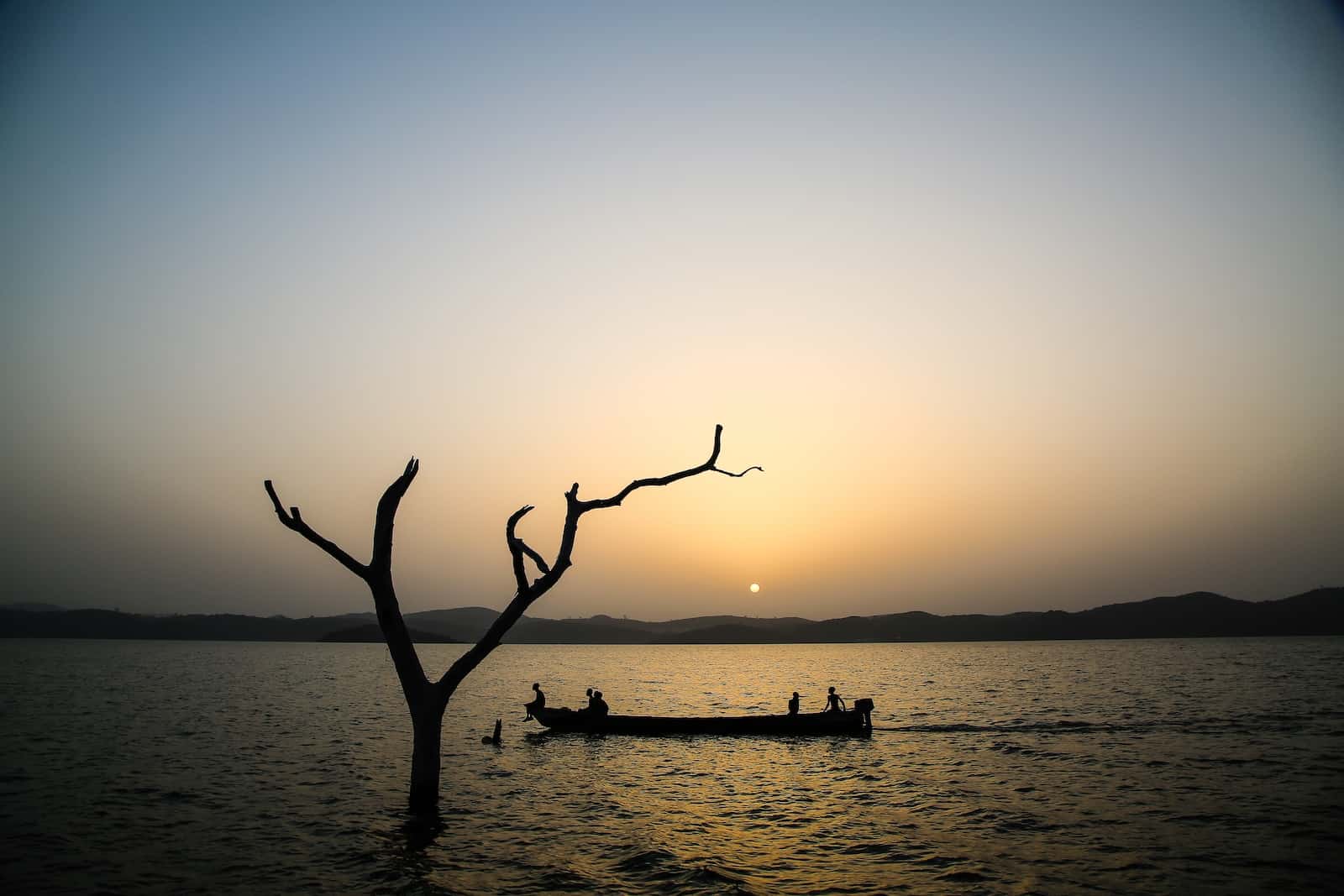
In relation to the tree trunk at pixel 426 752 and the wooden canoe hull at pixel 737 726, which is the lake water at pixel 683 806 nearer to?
the wooden canoe hull at pixel 737 726

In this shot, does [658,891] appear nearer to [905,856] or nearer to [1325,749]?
[905,856]

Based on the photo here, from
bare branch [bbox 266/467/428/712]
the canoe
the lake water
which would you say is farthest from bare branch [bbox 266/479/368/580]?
the canoe

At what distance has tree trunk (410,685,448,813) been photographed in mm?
17031

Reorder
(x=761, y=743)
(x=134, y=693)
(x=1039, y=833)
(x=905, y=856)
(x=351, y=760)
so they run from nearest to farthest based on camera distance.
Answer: (x=905, y=856) < (x=1039, y=833) < (x=351, y=760) < (x=761, y=743) < (x=134, y=693)

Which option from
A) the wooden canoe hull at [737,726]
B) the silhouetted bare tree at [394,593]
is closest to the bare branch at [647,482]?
the silhouetted bare tree at [394,593]

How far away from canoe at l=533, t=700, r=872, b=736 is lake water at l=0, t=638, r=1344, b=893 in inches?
22.4

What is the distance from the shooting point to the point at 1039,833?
18688 millimetres

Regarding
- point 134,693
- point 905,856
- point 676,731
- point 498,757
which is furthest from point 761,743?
point 134,693

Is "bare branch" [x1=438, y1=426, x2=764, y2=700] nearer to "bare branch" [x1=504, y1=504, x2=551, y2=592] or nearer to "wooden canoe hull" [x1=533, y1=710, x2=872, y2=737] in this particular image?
"bare branch" [x1=504, y1=504, x2=551, y2=592]

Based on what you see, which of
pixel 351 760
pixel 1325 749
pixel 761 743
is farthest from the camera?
pixel 761 743

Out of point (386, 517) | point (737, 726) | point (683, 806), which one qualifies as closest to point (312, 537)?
point (386, 517)

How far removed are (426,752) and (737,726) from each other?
21.3 meters

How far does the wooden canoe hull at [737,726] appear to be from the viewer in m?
36.1

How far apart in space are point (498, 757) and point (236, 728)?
17.8m
